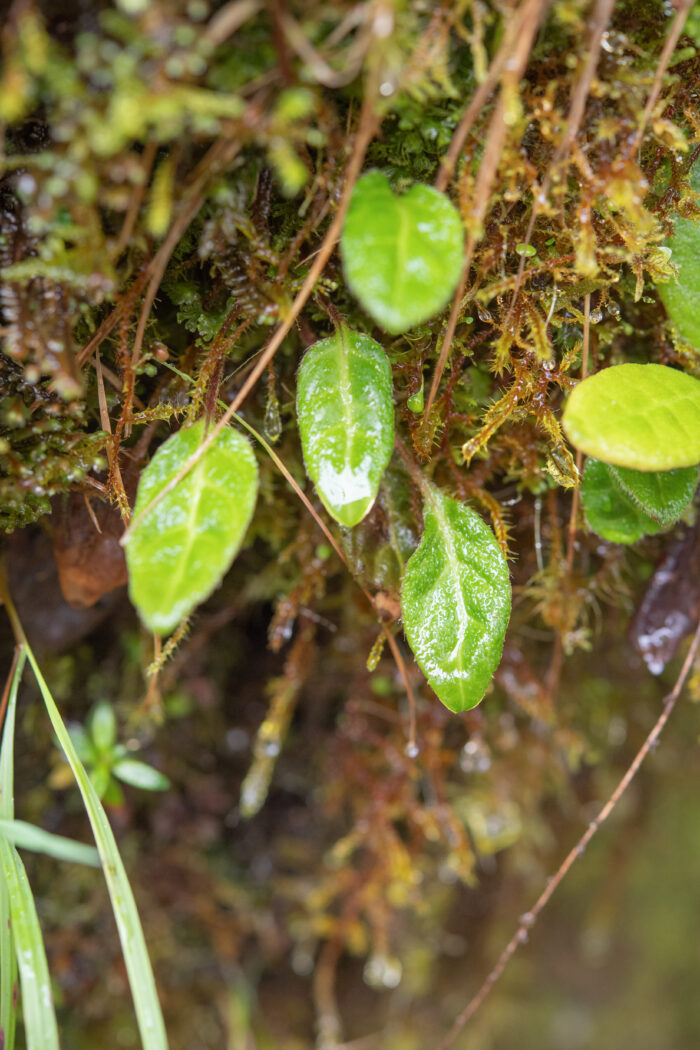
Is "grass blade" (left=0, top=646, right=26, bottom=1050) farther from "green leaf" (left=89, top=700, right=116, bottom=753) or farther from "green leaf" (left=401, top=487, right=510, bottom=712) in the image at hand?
"green leaf" (left=401, top=487, right=510, bottom=712)

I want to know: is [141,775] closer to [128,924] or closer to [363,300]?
[128,924]

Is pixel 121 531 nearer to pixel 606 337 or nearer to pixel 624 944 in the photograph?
pixel 606 337

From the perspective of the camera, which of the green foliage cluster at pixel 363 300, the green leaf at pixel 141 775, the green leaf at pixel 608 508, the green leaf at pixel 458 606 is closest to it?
the green foliage cluster at pixel 363 300

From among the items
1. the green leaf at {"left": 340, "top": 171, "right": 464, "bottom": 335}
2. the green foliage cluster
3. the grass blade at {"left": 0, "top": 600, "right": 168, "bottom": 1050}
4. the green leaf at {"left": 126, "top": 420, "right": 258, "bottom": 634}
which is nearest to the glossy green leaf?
the green foliage cluster

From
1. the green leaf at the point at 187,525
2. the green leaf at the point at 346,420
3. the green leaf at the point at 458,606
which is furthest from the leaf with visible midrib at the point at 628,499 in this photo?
the green leaf at the point at 187,525

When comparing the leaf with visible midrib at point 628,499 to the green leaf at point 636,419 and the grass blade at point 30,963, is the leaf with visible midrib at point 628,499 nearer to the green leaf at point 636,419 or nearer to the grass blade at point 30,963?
the green leaf at point 636,419

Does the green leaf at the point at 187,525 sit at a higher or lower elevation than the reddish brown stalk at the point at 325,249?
lower

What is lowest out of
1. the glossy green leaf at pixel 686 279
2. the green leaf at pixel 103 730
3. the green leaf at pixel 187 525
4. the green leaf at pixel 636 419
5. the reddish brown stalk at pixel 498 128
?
the green leaf at pixel 103 730
